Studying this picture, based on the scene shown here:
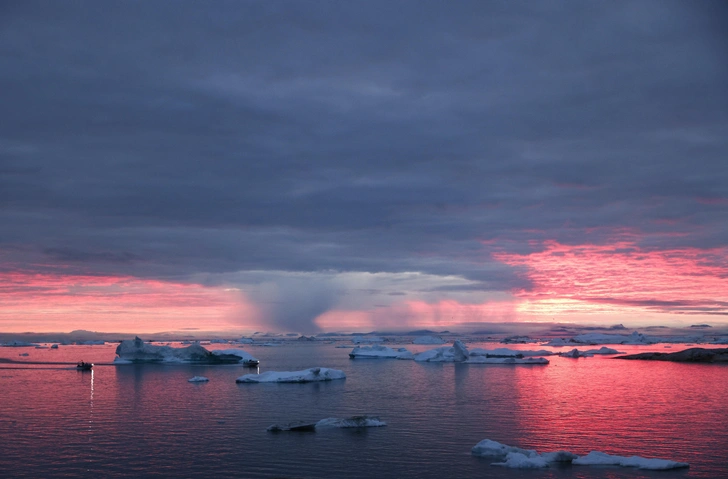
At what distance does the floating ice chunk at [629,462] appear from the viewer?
73.7 feet

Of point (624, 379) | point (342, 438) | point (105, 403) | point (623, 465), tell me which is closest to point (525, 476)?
point (623, 465)

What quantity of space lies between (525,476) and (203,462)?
12669mm

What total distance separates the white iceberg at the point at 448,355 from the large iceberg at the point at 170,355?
30.9 meters

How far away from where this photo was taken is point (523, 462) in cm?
2295

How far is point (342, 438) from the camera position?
2880cm

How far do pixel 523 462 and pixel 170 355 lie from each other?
7587cm

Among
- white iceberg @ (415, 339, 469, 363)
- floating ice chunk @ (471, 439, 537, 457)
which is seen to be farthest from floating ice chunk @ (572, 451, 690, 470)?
white iceberg @ (415, 339, 469, 363)

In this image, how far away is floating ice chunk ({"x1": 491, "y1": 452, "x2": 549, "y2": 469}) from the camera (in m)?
22.9

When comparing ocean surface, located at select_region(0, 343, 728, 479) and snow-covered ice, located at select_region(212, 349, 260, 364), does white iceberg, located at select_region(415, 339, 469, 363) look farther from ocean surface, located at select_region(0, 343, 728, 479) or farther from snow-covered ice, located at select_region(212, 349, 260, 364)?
ocean surface, located at select_region(0, 343, 728, 479)

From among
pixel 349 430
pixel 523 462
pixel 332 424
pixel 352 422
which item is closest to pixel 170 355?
pixel 332 424

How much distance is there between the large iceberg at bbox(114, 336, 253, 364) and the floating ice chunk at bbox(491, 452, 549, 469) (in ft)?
231

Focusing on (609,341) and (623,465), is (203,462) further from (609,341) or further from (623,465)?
(609,341)

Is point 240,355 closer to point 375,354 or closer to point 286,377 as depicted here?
point 375,354

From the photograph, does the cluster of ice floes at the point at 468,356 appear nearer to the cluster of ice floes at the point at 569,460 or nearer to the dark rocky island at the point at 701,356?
the dark rocky island at the point at 701,356
